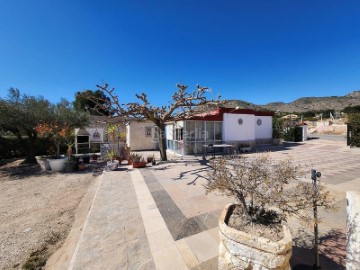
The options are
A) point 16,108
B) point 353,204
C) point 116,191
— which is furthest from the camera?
point 16,108

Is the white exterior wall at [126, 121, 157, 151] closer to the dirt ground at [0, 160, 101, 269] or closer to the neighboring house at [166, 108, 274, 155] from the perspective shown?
the neighboring house at [166, 108, 274, 155]

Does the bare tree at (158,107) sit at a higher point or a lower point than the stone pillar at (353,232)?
higher

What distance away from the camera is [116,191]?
5.43m

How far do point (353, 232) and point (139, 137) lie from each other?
15715 millimetres

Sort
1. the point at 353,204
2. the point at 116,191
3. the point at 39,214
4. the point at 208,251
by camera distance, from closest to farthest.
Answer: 1. the point at 353,204
2. the point at 208,251
3. the point at 39,214
4. the point at 116,191

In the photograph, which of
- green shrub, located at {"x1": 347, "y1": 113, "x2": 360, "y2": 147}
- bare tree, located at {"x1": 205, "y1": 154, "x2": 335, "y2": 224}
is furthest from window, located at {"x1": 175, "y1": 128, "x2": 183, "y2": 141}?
green shrub, located at {"x1": 347, "y1": 113, "x2": 360, "y2": 147}

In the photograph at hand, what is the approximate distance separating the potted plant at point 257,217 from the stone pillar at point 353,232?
373mm

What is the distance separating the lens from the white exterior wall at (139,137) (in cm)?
1612

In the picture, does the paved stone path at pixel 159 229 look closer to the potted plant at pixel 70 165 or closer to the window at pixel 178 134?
the potted plant at pixel 70 165

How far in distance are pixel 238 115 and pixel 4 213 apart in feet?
45.3

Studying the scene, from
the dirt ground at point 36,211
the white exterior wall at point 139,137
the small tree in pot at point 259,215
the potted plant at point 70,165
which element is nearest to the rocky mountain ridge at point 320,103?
the white exterior wall at point 139,137

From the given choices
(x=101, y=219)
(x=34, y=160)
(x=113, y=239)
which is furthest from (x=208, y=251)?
(x=34, y=160)

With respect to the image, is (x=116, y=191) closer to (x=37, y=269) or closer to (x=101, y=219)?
(x=101, y=219)

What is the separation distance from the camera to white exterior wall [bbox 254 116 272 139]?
53.0ft
